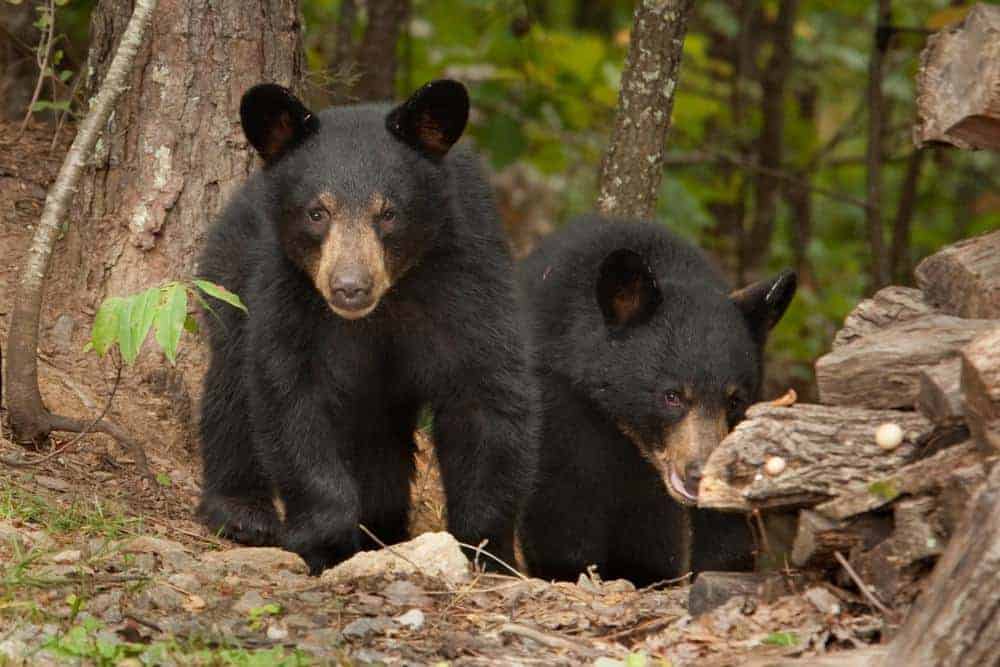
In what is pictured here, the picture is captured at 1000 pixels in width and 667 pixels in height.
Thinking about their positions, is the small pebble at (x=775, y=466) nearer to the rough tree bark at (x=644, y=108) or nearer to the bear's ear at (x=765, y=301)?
the bear's ear at (x=765, y=301)

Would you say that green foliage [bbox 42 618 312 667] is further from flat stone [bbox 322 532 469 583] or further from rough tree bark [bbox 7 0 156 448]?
rough tree bark [bbox 7 0 156 448]

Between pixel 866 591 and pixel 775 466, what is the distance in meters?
0.45

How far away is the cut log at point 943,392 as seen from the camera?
3.87 metres

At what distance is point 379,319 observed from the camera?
5.52 meters

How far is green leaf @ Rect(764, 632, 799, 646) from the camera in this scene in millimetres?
3934

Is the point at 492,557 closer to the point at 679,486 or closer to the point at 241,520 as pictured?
the point at 679,486

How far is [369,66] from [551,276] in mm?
3553

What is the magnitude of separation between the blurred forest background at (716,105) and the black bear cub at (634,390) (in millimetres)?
1844

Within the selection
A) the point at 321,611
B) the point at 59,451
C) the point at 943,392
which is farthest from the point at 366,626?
the point at 59,451

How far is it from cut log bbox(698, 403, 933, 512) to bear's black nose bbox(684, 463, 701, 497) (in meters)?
1.31

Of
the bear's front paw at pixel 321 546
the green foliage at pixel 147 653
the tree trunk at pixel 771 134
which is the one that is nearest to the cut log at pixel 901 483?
the green foliage at pixel 147 653

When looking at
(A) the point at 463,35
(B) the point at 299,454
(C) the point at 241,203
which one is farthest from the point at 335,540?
(A) the point at 463,35

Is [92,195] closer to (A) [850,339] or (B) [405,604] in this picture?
(B) [405,604]

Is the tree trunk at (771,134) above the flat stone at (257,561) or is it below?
above
